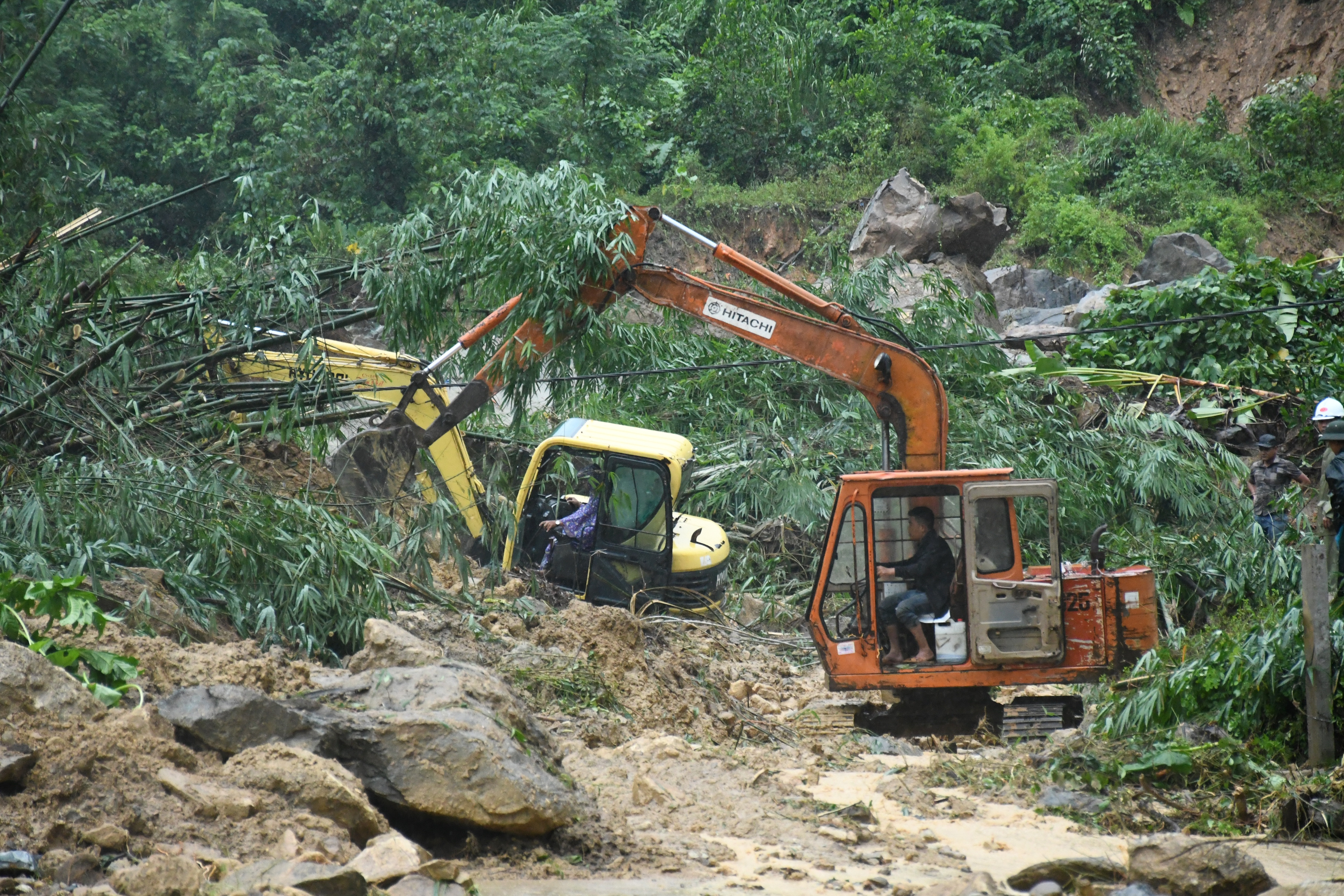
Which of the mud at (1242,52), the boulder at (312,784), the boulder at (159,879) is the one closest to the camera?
the boulder at (159,879)

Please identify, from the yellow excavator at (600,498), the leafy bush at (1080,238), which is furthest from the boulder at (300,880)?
the leafy bush at (1080,238)

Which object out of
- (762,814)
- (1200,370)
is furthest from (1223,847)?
(1200,370)

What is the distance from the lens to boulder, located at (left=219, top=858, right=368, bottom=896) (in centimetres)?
331

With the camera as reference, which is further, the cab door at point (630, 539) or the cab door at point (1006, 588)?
the cab door at point (630, 539)

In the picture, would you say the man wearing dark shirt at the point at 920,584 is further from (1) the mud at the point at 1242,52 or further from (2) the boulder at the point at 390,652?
(1) the mud at the point at 1242,52

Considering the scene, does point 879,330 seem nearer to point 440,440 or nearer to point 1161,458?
point 1161,458

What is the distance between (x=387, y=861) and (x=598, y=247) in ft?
15.8

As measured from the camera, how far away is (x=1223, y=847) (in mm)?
4059

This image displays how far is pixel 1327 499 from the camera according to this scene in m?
6.93

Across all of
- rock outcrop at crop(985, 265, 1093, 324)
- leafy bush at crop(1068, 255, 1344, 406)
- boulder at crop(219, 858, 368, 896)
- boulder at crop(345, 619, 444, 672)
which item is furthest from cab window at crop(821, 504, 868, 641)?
rock outcrop at crop(985, 265, 1093, 324)

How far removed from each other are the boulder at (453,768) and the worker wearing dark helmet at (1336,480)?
439 cm

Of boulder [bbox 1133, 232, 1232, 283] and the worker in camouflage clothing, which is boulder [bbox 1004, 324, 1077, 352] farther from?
the worker in camouflage clothing

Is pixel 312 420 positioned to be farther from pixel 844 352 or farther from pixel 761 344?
pixel 844 352

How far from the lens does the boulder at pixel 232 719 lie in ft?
13.8
